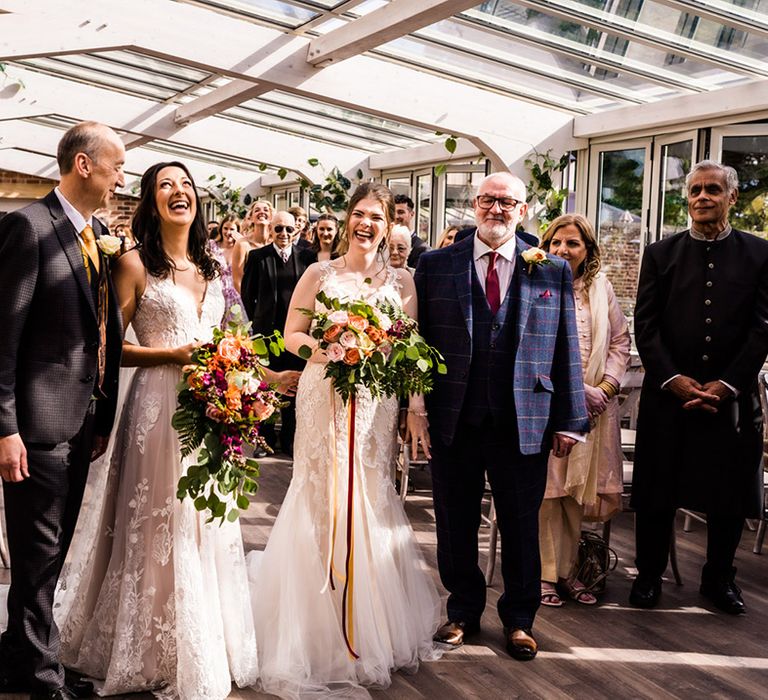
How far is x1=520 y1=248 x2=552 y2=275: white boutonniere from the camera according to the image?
3.53m

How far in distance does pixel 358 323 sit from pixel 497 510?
102 cm

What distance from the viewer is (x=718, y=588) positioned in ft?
14.5

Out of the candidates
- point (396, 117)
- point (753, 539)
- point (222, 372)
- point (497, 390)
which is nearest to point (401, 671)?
point (497, 390)

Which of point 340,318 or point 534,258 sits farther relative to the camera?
point 534,258

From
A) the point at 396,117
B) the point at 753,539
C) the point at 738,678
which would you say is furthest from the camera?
the point at 396,117

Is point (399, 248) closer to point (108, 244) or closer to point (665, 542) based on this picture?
point (665, 542)

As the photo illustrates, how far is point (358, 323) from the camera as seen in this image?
3.26 meters

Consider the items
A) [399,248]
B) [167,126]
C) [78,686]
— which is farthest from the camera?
[167,126]

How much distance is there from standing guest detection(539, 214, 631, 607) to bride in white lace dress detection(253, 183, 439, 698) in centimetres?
89

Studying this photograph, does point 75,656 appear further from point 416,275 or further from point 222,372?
point 416,275

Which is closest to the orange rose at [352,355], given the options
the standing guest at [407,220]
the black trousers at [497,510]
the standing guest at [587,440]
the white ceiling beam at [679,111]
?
the black trousers at [497,510]

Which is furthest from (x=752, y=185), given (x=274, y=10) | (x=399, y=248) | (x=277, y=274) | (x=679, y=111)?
(x=274, y=10)

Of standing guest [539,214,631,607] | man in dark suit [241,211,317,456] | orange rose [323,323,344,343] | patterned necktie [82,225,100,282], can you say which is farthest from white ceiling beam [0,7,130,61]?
orange rose [323,323,344,343]

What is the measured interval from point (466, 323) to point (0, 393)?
1.63 meters
